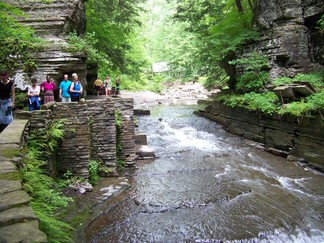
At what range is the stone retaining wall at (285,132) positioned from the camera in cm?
1004

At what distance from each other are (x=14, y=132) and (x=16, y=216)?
10.1ft

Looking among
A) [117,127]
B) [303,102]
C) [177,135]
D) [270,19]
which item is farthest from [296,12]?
[117,127]

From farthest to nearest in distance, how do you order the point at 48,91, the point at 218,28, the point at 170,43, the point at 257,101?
the point at 170,43, the point at 218,28, the point at 257,101, the point at 48,91

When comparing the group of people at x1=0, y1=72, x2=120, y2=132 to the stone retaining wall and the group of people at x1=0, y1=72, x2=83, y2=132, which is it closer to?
the group of people at x1=0, y1=72, x2=83, y2=132

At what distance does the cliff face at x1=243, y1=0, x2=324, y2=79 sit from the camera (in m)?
14.1

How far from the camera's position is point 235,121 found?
15984 mm

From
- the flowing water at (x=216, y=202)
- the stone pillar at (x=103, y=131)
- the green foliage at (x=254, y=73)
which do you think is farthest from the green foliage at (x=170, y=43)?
the stone pillar at (x=103, y=131)

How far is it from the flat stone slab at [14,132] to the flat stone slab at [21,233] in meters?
2.64

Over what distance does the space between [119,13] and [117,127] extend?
456 inches

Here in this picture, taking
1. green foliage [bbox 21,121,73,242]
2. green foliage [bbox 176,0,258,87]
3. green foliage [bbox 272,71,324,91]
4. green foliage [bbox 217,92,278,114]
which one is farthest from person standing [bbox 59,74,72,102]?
green foliage [bbox 272,71,324,91]

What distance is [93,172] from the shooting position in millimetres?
7922

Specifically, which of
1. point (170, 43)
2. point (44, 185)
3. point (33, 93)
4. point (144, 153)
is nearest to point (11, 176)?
point (44, 185)

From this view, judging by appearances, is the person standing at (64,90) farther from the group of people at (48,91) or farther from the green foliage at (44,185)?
the green foliage at (44,185)

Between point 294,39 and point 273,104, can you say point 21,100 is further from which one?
point 294,39
